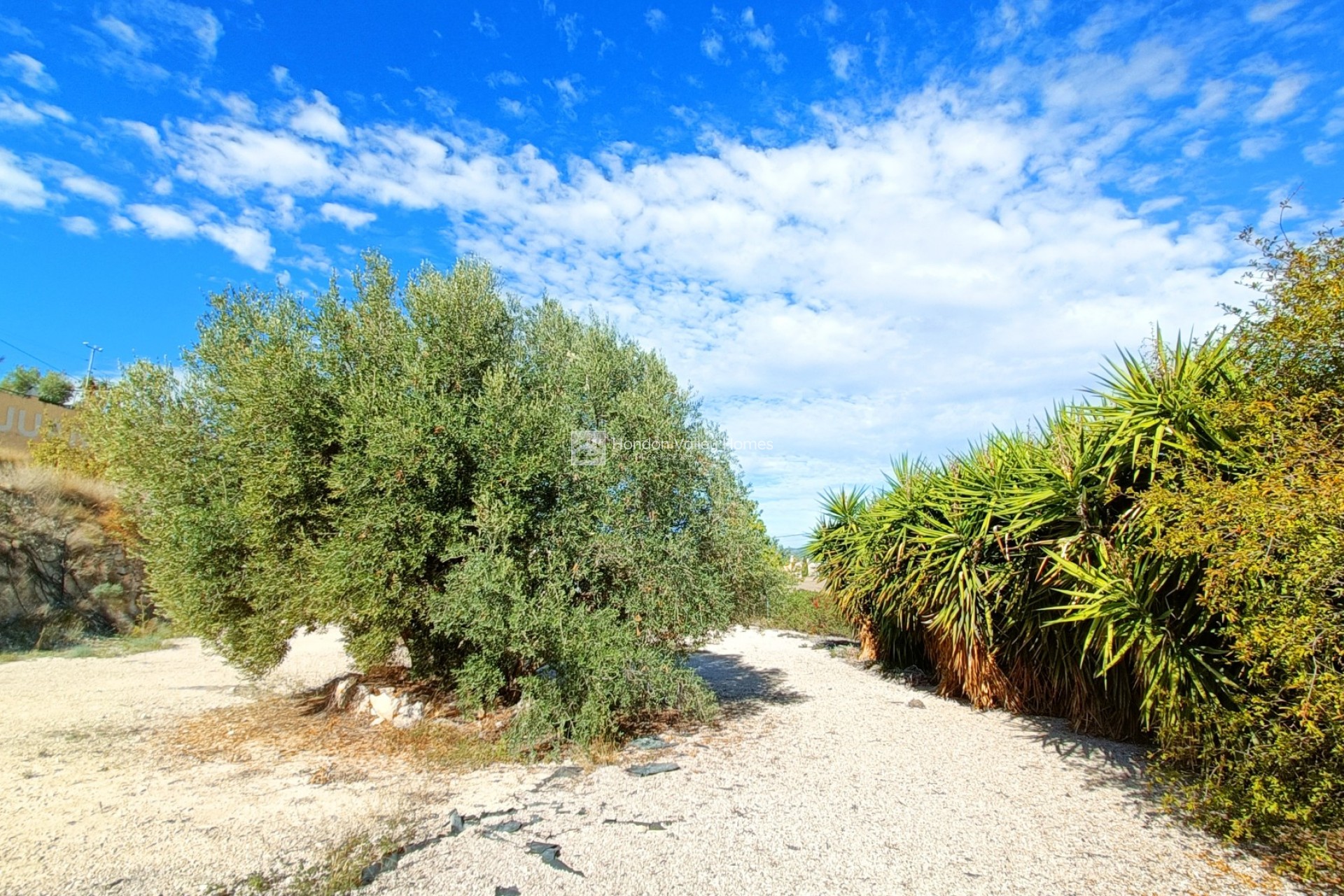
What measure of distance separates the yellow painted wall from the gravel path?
28.8 m

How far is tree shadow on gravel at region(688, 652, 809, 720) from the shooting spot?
9.97 metres

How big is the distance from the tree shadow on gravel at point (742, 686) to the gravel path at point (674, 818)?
3.58ft

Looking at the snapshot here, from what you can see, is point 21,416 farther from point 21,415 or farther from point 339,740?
point 339,740

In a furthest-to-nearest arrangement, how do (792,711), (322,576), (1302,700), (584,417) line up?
(792,711) → (584,417) → (322,576) → (1302,700)

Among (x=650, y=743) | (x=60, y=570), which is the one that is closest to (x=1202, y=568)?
(x=650, y=743)

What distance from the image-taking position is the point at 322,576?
276 inches

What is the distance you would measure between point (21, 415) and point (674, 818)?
39355mm

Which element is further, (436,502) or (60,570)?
(60,570)

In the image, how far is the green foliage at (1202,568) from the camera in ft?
13.6

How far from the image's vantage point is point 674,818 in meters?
5.62

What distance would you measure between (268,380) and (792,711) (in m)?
8.16

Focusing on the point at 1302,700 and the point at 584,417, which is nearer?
the point at 1302,700

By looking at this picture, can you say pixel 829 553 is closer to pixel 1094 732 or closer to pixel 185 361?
pixel 1094 732

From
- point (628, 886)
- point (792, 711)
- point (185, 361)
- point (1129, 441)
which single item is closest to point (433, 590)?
point (628, 886)
